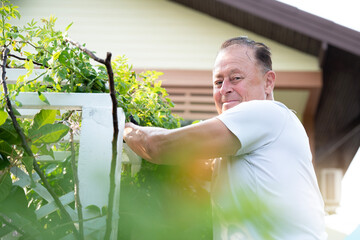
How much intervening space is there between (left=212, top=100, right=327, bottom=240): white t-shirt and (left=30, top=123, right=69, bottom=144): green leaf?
2.01ft

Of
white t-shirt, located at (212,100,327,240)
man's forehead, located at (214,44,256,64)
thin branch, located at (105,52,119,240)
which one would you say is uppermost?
thin branch, located at (105,52,119,240)

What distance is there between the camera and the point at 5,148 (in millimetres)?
1355

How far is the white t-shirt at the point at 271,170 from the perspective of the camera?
1.77 m

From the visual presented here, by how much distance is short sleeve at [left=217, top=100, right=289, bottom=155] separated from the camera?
1.77 m

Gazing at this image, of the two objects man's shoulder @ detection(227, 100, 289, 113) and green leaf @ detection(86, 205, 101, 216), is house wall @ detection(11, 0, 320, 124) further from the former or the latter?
green leaf @ detection(86, 205, 101, 216)

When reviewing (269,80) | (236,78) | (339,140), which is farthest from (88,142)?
(339,140)

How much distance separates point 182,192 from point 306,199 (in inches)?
18.5

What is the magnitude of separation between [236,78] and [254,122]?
438 mm

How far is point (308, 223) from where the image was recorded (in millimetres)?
1782

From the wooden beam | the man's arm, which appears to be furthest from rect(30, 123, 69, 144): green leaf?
the wooden beam

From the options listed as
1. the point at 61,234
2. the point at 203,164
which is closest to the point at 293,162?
the point at 203,164

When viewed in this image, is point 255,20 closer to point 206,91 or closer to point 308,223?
point 206,91

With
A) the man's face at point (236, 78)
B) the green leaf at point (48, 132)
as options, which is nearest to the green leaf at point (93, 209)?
the green leaf at point (48, 132)

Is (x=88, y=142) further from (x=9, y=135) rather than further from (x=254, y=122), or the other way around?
(x=254, y=122)
